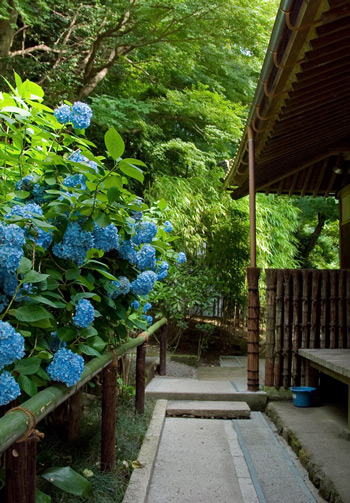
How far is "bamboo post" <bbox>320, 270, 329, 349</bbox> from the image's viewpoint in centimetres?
543

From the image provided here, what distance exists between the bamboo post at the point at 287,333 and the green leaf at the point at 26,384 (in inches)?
154

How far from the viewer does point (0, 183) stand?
2.45 meters

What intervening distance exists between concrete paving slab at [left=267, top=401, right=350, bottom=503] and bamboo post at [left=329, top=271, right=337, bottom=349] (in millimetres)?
669

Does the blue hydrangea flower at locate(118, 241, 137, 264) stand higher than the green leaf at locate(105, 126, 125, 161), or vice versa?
the green leaf at locate(105, 126, 125, 161)

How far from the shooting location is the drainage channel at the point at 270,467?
318 cm

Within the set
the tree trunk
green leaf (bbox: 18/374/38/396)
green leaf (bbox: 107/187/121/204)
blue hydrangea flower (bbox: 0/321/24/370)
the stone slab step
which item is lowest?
the stone slab step

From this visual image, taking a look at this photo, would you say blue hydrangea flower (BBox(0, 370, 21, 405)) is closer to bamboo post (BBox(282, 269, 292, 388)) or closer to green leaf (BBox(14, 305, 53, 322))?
green leaf (BBox(14, 305, 53, 322))

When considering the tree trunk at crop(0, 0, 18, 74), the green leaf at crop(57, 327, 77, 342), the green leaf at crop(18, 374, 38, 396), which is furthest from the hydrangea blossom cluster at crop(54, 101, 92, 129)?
the tree trunk at crop(0, 0, 18, 74)

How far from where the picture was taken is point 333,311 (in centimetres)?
541

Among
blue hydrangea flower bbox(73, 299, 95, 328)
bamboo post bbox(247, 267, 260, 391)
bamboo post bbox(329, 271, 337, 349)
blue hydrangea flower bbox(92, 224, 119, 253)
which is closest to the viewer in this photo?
blue hydrangea flower bbox(73, 299, 95, 328)

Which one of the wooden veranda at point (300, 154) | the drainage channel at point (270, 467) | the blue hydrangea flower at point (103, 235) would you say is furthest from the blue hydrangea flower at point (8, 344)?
the wooden veranda at point (300, 154)

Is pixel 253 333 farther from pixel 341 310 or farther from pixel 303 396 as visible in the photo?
pixel 341 310

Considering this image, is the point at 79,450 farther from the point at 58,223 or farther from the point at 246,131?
the point at 246,131

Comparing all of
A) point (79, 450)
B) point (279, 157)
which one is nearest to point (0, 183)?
point (79, 450)
